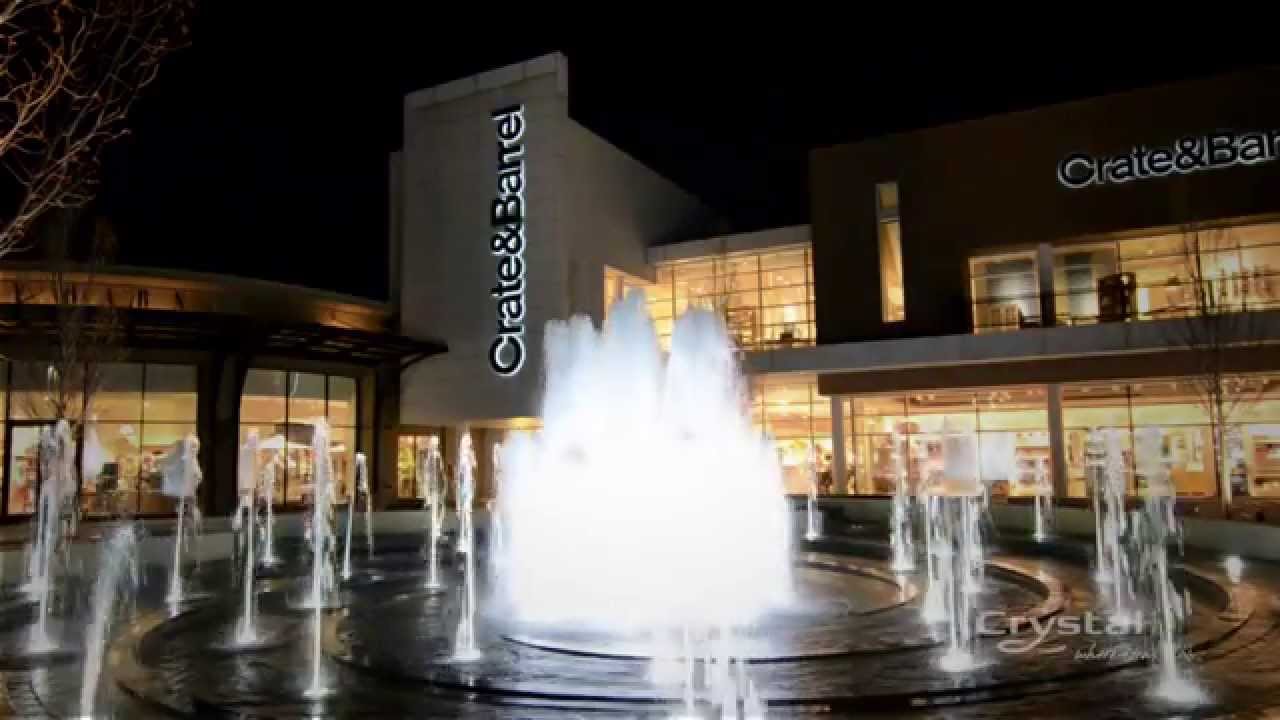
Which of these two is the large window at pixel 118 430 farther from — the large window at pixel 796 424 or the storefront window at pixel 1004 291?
the storefront window at pixel 1004 291

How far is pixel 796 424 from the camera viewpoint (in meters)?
31.2

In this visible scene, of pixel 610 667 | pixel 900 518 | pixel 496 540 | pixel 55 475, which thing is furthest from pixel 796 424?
pixel 610 667

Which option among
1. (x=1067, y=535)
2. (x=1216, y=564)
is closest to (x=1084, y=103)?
(x=1067, y=535)

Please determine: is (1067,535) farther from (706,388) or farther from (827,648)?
(827,648)

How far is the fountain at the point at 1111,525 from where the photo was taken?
11523 millimetres

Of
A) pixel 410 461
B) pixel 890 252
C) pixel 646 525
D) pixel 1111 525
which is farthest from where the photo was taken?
pixel 410 461

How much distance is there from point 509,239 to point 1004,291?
1497 cm

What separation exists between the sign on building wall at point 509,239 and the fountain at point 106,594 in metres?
12.1

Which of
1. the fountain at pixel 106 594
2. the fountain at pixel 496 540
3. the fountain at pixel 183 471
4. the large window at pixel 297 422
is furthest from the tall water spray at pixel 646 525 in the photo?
the large window at pixel 297 422

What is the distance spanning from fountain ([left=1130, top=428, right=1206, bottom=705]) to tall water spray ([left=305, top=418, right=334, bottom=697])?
6925 mm

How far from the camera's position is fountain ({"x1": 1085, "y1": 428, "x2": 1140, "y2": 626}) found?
1152cm

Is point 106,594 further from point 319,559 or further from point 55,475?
point 55,475

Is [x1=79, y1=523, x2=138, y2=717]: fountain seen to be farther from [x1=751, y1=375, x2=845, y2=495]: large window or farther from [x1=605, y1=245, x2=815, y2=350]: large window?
[x1=605, y1=245, x2=815, y2=350]: large window

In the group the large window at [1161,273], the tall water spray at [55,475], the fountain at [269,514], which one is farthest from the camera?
the large window at [1161,273]
